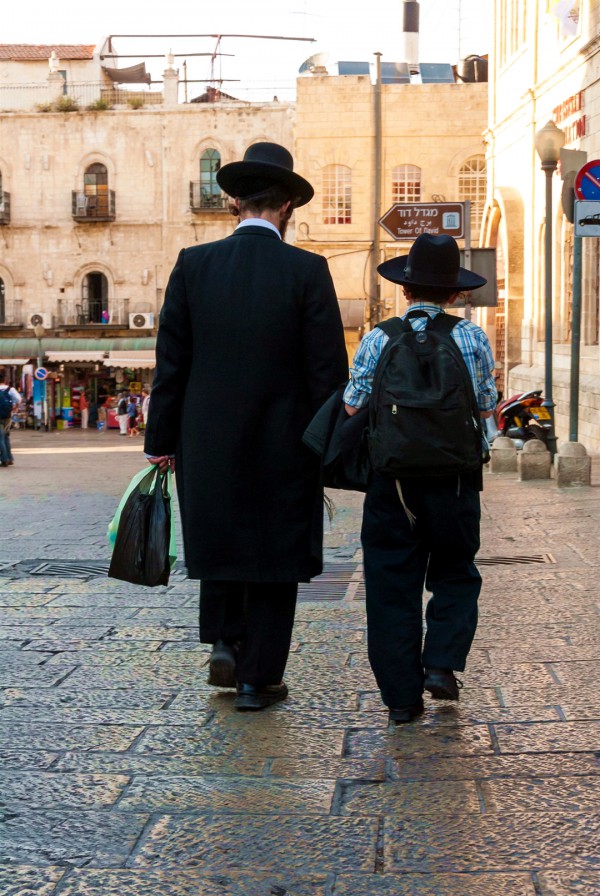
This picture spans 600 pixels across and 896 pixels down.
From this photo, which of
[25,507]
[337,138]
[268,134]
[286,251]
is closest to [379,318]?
[337,138]

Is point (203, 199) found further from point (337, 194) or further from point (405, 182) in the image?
point (405, 182)

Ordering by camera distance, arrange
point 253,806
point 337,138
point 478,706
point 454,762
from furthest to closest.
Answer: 1. point 337,138
2. point 478,706
3. point 454,762
4. point 253,806

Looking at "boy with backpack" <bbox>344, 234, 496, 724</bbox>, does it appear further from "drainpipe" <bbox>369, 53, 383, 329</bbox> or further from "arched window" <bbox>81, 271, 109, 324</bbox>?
"arched window" <bbox>81, 271, 109, 324</bbox>

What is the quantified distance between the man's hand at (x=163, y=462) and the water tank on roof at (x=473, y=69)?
38.3 metres

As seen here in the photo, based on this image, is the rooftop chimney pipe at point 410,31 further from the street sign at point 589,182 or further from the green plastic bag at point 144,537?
the green plastic bag at point 144,537

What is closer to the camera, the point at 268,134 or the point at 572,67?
the point at 572,67

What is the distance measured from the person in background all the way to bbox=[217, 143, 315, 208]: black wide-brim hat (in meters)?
18.0

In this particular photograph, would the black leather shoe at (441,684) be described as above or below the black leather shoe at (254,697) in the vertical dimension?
above

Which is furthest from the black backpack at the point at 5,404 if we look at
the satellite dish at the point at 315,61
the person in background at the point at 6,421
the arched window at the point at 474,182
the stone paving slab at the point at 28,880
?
the satellite dish at the point at 315,61

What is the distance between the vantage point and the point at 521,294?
2495cm

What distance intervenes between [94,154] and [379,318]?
15350 mm

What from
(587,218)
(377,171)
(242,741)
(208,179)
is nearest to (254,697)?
(242,741)

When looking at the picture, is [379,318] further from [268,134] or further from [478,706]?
[478,706]

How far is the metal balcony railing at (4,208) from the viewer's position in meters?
48.2
